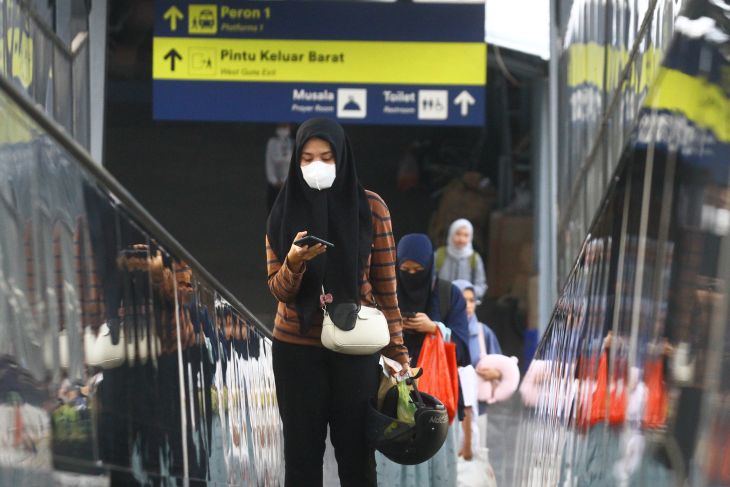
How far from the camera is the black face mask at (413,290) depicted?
25.5ft

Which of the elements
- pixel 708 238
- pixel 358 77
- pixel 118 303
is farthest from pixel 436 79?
pixel 708 238

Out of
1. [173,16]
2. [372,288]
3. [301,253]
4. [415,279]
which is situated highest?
[173,16]

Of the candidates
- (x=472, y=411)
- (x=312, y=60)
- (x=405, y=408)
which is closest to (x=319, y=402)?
(x=405, y=408)

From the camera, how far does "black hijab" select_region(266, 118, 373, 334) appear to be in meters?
5.11

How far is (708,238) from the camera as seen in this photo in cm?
286

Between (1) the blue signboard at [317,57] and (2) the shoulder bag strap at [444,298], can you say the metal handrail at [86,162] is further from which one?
(1) the blue signboard at [317,57]

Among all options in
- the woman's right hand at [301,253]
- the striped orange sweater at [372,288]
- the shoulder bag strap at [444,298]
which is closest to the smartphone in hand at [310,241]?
the woman's right hand at [301,253]

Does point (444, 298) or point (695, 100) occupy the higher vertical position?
point (695, 100)

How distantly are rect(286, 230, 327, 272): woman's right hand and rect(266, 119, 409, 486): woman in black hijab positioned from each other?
1.7 inches

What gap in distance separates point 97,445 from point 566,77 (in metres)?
10.3

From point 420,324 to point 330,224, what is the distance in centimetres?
237

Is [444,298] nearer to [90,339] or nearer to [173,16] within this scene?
[90,339]

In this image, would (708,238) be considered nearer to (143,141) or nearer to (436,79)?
(436,79)

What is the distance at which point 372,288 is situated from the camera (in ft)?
17.7
